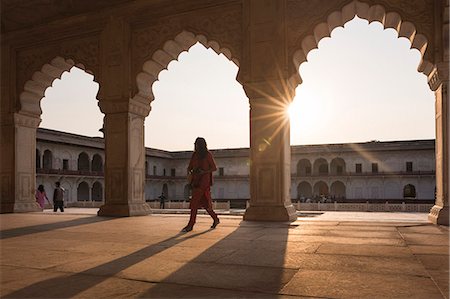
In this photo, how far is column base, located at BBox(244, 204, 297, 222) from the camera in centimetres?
559

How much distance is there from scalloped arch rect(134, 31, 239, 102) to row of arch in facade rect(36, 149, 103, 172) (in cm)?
2036

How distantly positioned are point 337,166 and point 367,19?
1157 inches

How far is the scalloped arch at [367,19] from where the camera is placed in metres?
5.48

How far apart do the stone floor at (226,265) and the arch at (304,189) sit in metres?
31.2

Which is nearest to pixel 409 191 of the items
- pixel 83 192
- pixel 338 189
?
pixel 338 189

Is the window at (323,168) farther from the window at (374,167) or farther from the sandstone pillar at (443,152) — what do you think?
the sandstone pillar at (443,152)

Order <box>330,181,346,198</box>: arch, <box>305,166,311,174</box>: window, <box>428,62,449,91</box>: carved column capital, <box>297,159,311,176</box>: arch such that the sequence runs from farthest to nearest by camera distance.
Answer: <box>305,166,311,174</box>: window, <box>297,159,311,176</box>: arch, <box>330,181,346,198</box>: arch, <box>428,62,449,91</box>: carved column capital

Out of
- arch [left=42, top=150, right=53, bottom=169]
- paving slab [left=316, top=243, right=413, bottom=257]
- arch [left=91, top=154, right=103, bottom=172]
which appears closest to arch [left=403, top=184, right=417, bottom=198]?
arch [left=91, top=154, right=103, bottom=172]

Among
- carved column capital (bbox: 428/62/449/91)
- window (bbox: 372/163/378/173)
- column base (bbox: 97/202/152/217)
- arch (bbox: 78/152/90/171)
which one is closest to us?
carved column capital (bbox: 428/62/449/91)

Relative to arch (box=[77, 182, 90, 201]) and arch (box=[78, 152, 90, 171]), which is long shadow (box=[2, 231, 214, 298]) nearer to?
arch (box=[77, 182, 90, 201])

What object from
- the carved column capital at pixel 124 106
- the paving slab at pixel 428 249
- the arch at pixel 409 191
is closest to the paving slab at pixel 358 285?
the paving slab at pixel 428 249

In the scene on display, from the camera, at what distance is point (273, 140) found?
5.76 m

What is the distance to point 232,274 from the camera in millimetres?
2268

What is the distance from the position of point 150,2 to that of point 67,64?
2365 millimetres
